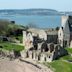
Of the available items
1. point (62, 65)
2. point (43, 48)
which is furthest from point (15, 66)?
point (43, 48)

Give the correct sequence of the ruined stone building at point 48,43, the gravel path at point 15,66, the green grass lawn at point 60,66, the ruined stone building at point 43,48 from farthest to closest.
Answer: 1. the ruined stone building at point 48,43
2. the ruined stone building at point 43,48
3. the gravel path at point 15,66
4. the green grass lawn at point 60,66

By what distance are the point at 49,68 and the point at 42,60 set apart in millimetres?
4981

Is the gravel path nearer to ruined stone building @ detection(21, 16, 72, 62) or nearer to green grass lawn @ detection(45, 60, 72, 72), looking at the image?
green grass lawn @ detection(45, 60, 72, 72)

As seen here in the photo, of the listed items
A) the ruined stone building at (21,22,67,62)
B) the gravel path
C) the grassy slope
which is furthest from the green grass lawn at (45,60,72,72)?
the ruined stone building at (21,22,67,62)

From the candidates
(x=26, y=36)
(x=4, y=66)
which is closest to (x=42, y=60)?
(x=4, y=66)

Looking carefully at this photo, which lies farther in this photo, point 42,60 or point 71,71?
point 42,60

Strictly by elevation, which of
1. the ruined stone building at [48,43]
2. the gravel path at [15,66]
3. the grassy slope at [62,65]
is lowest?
the gravel path at [15,66]

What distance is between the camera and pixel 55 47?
47.2 metres

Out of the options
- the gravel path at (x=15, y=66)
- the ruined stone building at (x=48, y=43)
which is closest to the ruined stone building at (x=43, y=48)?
the ruined stone building at (x=48, y=43)

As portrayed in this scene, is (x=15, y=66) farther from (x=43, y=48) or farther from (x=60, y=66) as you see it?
(x=43, y=48)

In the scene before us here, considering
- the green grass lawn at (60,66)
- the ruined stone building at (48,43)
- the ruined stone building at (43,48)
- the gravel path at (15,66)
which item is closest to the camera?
the green grass lawn at (60,66)

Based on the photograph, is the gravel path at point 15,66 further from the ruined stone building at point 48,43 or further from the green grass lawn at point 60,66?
the ruined stone building at point 48,43

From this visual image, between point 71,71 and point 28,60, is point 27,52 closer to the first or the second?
point 28,60

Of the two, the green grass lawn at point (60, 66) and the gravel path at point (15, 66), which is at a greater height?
the green grass lawn at point (60, 66)
